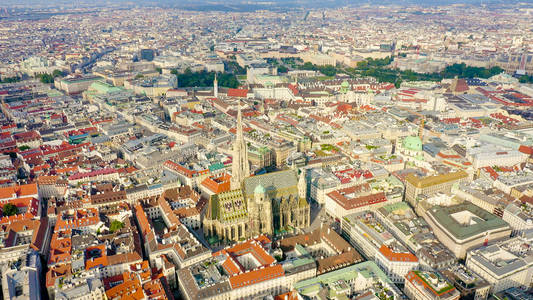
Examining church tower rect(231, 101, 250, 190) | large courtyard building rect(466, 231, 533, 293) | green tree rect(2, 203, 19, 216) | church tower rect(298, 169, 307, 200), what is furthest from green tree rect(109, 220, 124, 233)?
large courtyard building rect(466, 231, 533, 293)

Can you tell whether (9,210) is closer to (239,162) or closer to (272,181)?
(239,162)

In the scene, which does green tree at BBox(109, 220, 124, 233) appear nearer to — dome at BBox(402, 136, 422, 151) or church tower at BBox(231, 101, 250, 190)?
church tower at BBox(231, 101, 250, 190)

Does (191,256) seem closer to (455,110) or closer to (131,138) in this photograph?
(131,138)

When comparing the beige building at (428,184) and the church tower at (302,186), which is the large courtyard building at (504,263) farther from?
the church tower at (302,186)

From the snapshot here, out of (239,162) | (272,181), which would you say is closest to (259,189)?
(272,181)

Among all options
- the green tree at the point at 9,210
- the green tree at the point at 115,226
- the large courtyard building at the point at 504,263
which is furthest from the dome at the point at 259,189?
the green tree at the point at 9,210

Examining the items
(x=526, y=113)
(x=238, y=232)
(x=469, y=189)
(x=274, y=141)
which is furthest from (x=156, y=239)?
(x=526, y=113)

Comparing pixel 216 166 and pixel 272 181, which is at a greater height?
pixel 272 181

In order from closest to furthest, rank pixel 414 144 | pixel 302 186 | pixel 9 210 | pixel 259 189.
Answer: pixel 259 189 → pixel 9 210 → pixel 302 186 → pixel 414 144
